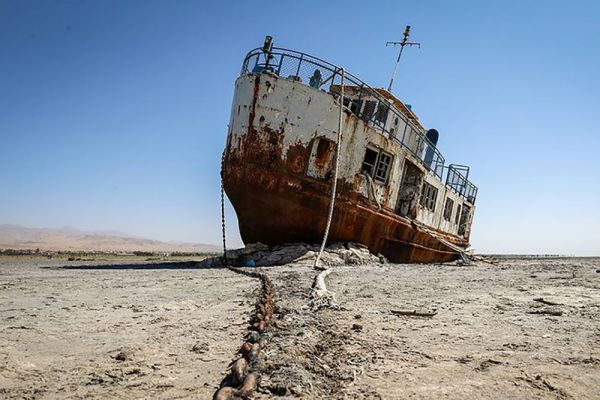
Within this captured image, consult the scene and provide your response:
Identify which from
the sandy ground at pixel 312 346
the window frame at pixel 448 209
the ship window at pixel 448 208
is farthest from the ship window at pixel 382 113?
the sandy ground at pixel 312 346

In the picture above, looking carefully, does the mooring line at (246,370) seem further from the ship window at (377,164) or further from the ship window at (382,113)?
the ship window at (382,113)

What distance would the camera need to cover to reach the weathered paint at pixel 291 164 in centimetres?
1074

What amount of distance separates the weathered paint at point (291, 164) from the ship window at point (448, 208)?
8237mm

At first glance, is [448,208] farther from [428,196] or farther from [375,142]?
[375,142]

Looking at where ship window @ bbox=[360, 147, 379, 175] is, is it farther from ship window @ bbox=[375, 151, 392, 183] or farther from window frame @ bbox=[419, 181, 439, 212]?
window frame @ bbox=[419, 181, 439, 212]

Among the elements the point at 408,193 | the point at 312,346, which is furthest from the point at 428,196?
the point at 312,346

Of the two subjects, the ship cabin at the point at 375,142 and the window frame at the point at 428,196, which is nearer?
the ship cabin at the point at 375,142

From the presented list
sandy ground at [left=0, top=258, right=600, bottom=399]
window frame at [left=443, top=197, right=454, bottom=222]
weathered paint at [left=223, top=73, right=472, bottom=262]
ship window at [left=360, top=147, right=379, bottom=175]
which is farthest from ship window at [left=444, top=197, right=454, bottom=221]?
sandy ground at [left=0, top=258, right=600, bottom=399]

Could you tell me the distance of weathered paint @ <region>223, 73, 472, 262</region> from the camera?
10742mm

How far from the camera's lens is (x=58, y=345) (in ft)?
9.46

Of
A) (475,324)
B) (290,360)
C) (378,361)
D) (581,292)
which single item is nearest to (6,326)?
(290,360)

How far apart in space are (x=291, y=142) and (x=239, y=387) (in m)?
9.16

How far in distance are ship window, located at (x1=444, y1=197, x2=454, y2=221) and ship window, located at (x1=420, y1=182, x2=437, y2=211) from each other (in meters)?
2.29

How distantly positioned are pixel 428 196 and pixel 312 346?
47.2 ft
